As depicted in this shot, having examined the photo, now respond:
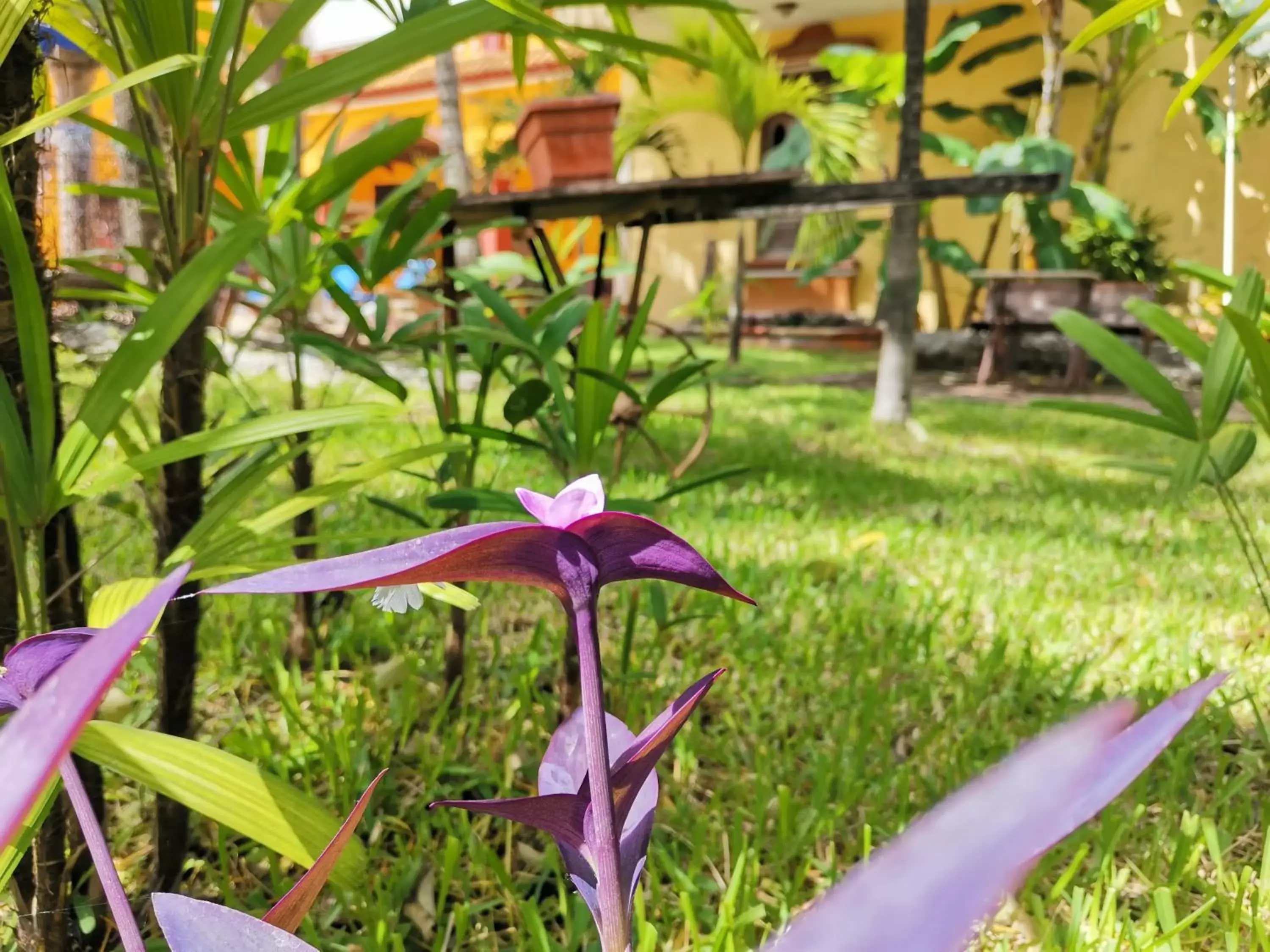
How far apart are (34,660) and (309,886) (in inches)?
4.2

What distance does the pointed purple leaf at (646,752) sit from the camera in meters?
0.28

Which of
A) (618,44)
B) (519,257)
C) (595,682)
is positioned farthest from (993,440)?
(595,682)

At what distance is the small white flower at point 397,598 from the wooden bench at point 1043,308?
214 inches

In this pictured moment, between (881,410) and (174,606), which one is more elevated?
(174,606)

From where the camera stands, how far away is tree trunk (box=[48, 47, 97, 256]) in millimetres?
1859

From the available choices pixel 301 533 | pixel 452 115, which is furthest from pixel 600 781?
pixel 452 115

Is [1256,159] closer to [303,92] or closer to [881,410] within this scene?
[881,410]

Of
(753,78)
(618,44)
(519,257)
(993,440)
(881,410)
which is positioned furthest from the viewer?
(753,78)

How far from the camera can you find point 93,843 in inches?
10.4

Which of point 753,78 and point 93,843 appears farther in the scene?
point 753,78

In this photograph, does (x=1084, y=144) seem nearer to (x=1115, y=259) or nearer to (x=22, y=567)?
(x=1115, y=259)

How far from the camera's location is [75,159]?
256 cm

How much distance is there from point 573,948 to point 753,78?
5853 millimetres

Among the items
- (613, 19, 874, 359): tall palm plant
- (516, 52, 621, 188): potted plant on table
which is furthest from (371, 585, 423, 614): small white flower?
(613, 19, 874, 359): tall palm plant
